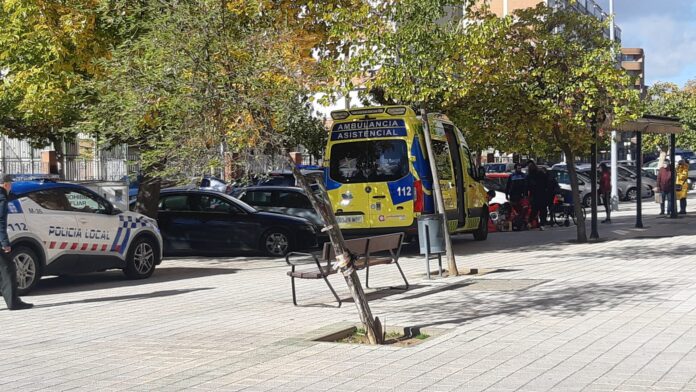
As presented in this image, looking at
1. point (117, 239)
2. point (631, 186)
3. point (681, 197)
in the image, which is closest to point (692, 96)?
point (631, 186)

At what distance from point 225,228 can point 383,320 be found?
32.9ft

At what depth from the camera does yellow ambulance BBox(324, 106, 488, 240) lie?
60.0 feet

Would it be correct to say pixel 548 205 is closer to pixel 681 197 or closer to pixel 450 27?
pixel 681 197

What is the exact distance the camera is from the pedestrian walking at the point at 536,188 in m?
25.6

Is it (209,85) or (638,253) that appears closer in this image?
(209,85)

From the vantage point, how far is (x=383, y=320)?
413 inches

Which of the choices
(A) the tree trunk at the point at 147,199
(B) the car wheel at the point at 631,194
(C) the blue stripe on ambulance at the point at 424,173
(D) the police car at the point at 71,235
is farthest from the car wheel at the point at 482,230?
(B) the car wheel at the point at 631,194

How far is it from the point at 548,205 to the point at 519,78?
8008 millimetres

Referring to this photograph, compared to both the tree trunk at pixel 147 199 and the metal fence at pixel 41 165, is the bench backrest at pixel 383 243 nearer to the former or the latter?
the tree trunk at pixel 147 199

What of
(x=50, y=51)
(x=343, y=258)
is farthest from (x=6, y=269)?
(x=50, y=51)

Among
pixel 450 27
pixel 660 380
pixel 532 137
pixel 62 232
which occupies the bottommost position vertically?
pixel 660 380

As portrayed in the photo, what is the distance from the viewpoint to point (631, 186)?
4188 cm

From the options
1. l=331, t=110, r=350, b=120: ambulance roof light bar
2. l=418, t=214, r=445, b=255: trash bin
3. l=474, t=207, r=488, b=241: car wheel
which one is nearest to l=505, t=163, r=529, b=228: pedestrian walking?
l=474, t=207, r=488, b=241: car wheel

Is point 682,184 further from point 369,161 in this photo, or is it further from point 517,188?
point 369,161
